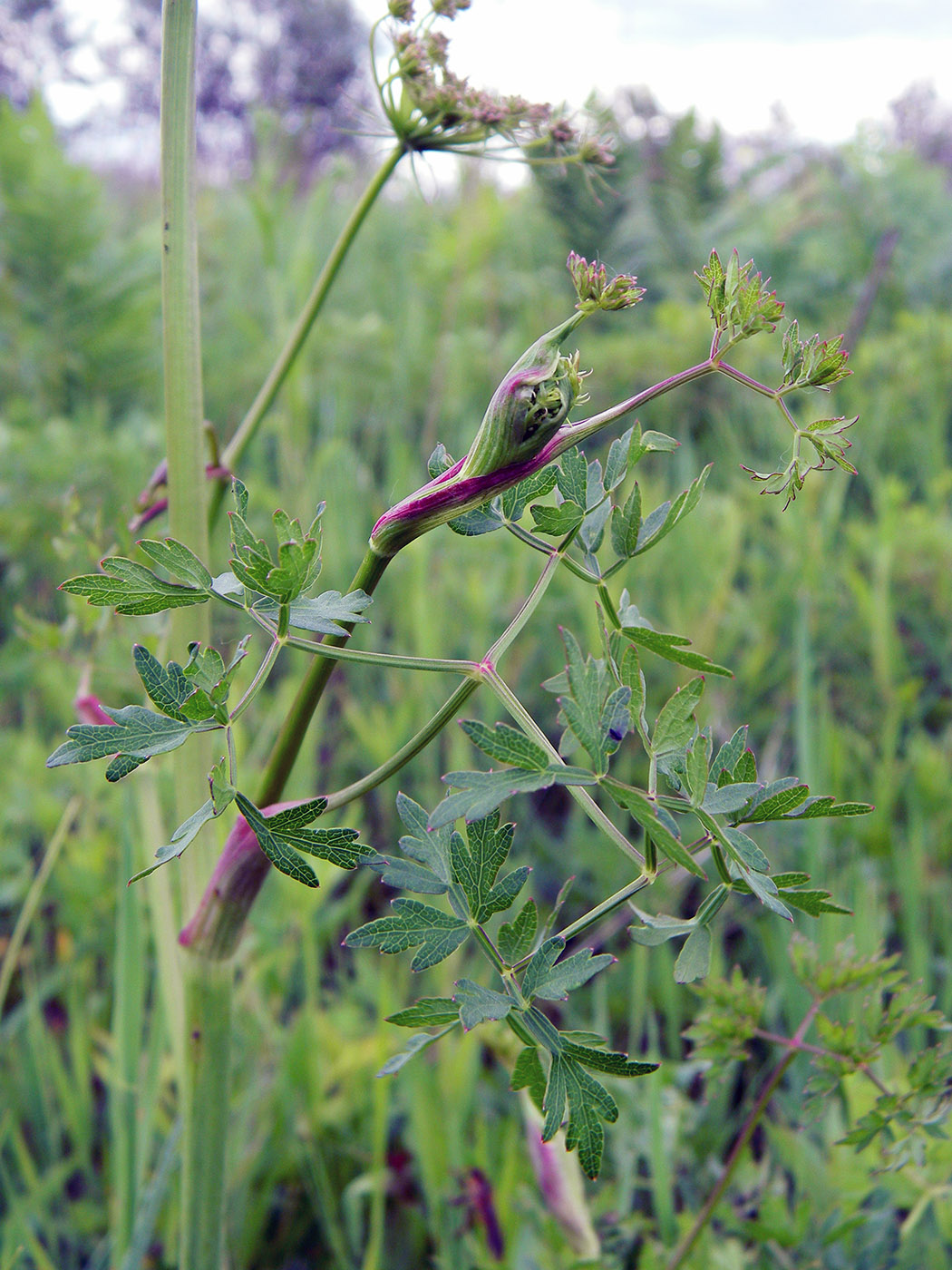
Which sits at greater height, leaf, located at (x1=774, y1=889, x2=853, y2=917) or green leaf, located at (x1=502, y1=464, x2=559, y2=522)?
green leaf, located at (x1=502, y1=464, x2=559, y2=522)

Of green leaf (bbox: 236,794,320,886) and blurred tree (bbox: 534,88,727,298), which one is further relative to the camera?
blurred tree (bbox: 534,88,727,298)

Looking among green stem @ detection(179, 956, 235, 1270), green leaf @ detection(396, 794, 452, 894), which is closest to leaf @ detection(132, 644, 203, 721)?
green leaf @ detection(396, 794, 452, 894)

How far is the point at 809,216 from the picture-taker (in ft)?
11.1

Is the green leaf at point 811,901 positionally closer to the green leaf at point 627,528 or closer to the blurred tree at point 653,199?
the green leaf at point 627,528

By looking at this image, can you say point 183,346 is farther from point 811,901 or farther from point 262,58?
point 262,58

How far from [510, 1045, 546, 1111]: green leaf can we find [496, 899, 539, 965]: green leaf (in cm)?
4

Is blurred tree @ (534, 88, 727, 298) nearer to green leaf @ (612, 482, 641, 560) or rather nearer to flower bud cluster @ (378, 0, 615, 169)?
flower bud cluster @ (378, 0, 615, 169)

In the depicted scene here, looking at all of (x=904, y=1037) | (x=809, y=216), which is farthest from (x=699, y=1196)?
(x=809, y=216)

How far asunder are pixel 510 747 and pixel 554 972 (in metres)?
0.11

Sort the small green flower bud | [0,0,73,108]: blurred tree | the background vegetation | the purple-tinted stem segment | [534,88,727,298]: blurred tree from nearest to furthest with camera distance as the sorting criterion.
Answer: the small green flower bud, the purple-tinted stem segment, the background vegetation, [534,88,727,298]: blurred tree, [0,0,73,108]: blurred tree

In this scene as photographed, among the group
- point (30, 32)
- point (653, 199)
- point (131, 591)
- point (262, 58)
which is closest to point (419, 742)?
point (131, 591)

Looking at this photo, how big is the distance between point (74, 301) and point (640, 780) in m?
2.04

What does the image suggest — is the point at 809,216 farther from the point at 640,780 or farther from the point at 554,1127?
the point at 554,1127

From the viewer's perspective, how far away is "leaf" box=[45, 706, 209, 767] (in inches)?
14.9
